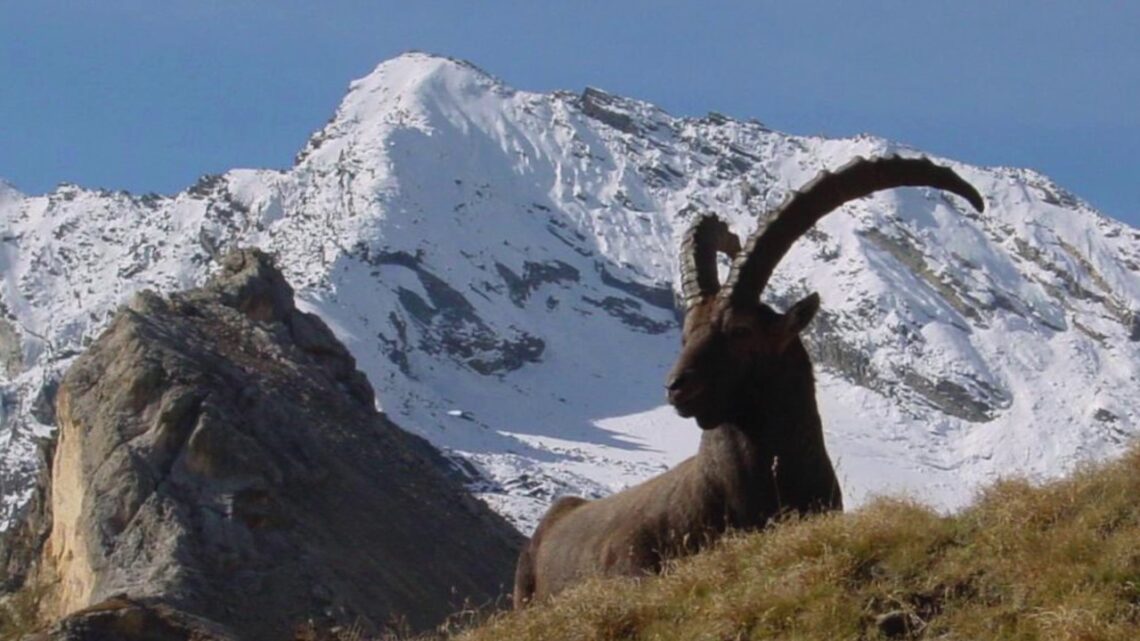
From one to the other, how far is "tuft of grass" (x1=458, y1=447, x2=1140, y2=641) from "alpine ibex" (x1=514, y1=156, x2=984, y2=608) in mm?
1892

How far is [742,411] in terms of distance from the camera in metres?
14.6

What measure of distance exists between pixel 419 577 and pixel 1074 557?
16.1 m

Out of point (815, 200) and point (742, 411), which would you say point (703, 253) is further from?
point (742, 411)

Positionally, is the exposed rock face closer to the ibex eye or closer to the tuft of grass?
the ibex eye

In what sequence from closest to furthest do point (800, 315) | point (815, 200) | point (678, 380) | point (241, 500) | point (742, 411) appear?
1. point (678, 380)
2. point (742, 411)
3. point (800, 315)
4. point (815, 200)
5. point (241, 500)

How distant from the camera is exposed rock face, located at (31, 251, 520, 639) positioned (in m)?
24.3

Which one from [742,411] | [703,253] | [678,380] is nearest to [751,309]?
[742,411]

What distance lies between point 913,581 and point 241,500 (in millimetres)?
15763

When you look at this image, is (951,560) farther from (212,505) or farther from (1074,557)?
(212,505)

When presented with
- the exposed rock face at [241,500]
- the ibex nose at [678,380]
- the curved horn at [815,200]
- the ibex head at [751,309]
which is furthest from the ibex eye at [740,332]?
the exposed rock face at [241,500]

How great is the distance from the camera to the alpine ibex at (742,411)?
14305mm

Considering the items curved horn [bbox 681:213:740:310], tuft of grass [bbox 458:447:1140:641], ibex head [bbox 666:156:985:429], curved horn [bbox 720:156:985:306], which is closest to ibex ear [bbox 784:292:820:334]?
ibex head [bbox 666:156:985:429]

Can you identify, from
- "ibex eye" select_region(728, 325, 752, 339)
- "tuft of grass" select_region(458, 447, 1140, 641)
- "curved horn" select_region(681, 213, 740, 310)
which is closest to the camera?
"tuft of grass" select_region(458, 447, 1140, 641)

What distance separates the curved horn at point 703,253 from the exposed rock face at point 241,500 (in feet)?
26.9
